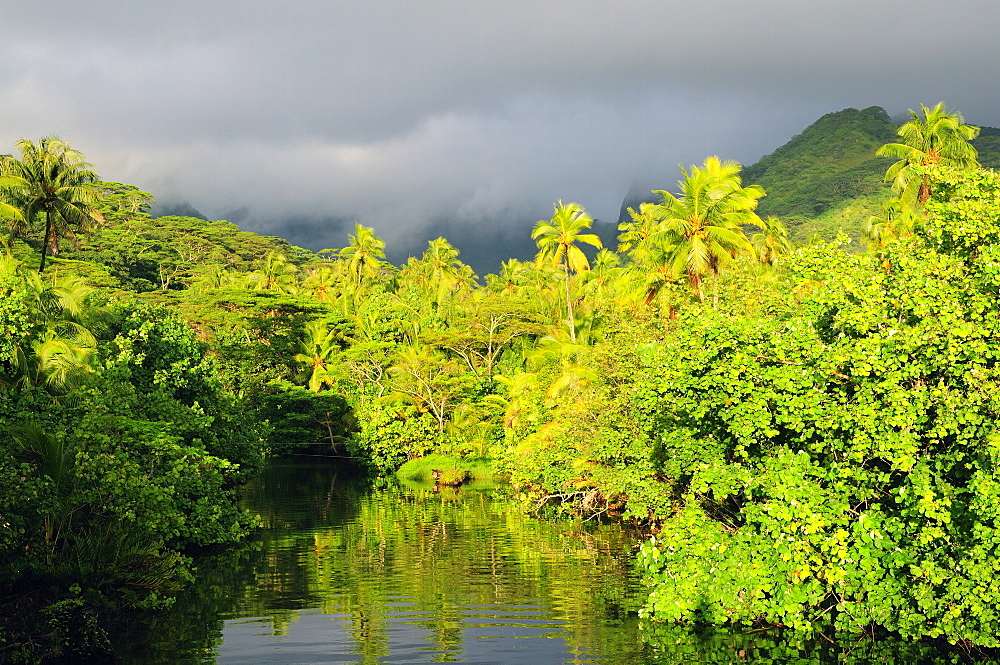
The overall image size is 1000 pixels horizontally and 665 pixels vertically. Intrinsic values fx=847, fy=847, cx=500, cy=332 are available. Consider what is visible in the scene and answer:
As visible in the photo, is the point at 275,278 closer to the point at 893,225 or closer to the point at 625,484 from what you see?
the point at 893,225

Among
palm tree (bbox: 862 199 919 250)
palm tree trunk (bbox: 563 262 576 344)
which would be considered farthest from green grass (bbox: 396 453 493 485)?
palm tree (bbox: 862 199 919 250)

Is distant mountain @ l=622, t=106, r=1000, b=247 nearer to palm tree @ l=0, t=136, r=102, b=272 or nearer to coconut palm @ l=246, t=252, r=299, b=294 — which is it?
coconut palm @ l=246, t=252, r=299, b=294

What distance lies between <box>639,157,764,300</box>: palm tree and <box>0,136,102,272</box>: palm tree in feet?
89.7

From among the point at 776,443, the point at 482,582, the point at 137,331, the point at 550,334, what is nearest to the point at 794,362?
the point at 776,443

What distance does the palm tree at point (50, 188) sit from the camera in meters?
39.2

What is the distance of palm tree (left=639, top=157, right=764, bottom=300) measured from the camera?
100.0 ft

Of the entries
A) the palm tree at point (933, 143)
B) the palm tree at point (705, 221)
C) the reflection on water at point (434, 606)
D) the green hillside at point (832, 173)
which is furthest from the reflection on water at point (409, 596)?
the green hillside at point (832, 173)

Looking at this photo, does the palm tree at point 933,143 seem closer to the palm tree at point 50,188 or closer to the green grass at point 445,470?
the green grass at point 445,470

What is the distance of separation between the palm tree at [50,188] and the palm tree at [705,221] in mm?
27344

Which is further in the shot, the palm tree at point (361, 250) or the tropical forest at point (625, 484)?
the palm tree at point (361, 250)

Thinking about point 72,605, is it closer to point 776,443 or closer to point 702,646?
point 702,646

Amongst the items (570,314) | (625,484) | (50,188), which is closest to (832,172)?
(570,314)

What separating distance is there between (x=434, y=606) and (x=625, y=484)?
6469 mm

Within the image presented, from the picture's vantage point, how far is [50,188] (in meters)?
39.6
